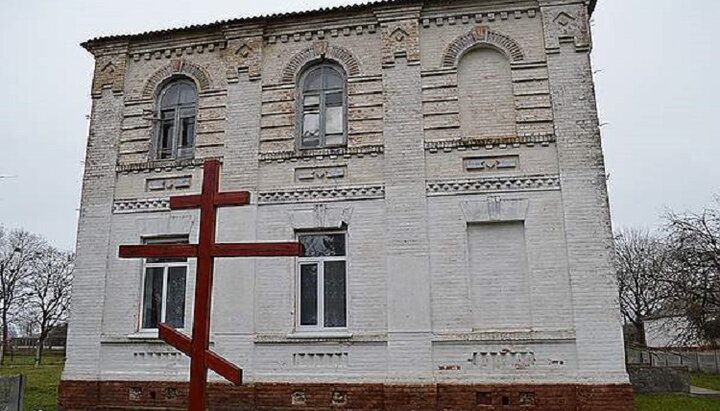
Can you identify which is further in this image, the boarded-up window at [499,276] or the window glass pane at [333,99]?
the window glass pane at [333,99]

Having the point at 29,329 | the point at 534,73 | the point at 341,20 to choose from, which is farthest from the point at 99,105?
the point at 29,329

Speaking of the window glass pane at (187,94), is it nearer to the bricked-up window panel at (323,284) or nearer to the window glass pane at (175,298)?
the window glass pane at (175,298)

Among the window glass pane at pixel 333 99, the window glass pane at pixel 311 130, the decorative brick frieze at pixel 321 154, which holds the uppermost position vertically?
the window glass pane at pixel 333 99

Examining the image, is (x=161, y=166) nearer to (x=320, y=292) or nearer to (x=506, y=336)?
(x=320, y=292)

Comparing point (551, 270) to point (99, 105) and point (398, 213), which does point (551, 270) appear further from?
point (99, 105)

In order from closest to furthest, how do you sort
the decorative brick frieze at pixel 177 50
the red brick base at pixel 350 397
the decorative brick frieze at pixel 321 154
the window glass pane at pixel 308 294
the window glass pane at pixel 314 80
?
1. the red brick base at pixel 350 397
2. the window glass pane at pixel 308 294
3. the decorative brick frieze at pixel 321 154
4. the window glass pane at pixel 314 80
5. the decorative brick frieze at pixel 177 50

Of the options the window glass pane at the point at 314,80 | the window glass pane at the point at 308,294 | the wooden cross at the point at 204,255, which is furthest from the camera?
the window glass pane at the point at 314,80

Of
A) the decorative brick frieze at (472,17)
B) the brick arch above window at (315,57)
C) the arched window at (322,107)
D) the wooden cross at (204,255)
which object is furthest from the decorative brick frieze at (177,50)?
the wooden cross at (204,255)

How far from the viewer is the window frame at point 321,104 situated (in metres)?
12.3

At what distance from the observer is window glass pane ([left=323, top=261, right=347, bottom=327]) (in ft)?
37.5

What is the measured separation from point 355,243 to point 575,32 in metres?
5.71

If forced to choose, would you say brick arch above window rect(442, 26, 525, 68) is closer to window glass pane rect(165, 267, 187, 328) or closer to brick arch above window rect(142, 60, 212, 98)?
brick arch above window rect(142, 60, 212, 98)

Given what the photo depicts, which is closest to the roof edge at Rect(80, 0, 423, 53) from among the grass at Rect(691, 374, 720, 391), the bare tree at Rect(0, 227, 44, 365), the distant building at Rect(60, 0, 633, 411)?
the distant building at Rect(60, 0, 633, 411)

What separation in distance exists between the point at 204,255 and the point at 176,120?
7.65 m
